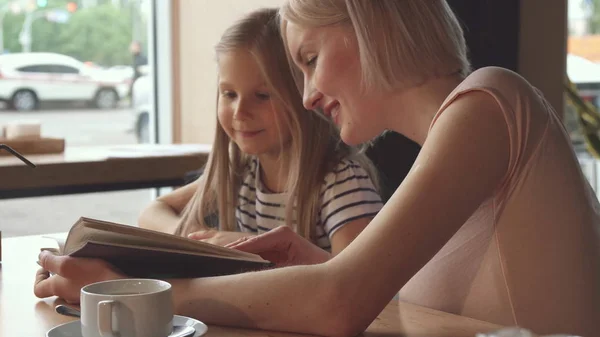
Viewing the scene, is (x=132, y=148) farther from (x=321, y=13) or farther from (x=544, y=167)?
(x=544, y=167)

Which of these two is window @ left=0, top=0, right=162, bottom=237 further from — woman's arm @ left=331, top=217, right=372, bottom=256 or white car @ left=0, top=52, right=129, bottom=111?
woman's arm @ left=331, top=217, right=372, bottom=256

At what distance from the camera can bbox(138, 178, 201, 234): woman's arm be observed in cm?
202

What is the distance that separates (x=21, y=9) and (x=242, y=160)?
1669 millimetres

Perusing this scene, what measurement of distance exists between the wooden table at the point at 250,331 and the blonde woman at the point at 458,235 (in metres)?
0.04

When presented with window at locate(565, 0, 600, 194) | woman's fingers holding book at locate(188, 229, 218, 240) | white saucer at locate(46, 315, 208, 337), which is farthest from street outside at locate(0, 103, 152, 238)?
window at locate(565, 0, 600, 194)

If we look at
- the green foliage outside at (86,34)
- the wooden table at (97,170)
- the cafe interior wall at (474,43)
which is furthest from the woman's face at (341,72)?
the green foliage outside at (86,34)

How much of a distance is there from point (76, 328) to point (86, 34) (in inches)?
103

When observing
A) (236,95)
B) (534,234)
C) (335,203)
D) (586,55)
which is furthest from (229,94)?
(586,55)

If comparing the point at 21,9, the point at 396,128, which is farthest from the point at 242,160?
the point at 21,9

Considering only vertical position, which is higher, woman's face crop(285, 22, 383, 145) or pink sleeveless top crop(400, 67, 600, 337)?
woman's face crop(285, 22, 383, 145)

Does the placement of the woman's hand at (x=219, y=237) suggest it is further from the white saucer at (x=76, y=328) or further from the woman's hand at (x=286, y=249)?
the white saucer at (x=76, y=328)

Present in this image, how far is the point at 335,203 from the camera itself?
5.85 ft

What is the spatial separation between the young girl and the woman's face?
0.39 m

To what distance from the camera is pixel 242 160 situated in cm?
206
